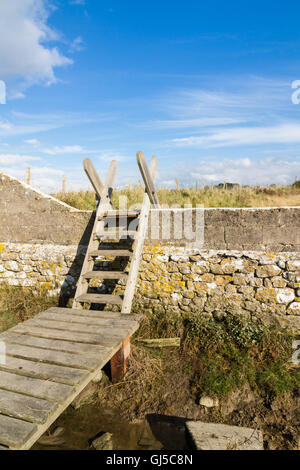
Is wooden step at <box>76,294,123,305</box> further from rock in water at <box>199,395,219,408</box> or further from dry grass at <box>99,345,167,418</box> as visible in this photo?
rock in water at <box>199,395,219,408</box>

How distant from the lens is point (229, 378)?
3346 millimetres

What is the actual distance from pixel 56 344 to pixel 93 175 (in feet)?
9.33

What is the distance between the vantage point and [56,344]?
313 centimetres

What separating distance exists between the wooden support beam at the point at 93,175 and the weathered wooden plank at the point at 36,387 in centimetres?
314

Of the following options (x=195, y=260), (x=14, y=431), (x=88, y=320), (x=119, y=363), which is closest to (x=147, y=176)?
(x=195, y=260)

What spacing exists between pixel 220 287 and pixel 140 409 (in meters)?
1.91

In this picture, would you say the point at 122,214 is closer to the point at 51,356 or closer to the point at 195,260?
the point at 195,260

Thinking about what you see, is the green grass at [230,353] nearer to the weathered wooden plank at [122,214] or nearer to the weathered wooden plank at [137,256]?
the weathered wooden plank at [137,256]

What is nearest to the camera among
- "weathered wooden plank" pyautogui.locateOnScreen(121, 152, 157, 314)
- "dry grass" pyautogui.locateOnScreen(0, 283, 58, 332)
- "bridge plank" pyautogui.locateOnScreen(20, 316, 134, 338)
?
"bridge plank" pyautogui.locateOnScreen(20, 316, 134, 338)

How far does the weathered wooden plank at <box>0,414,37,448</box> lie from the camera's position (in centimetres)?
193

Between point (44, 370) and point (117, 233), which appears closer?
point (44, 370)

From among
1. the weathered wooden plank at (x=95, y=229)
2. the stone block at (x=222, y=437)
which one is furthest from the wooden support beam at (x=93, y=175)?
the stone block at (x=222, y=437)

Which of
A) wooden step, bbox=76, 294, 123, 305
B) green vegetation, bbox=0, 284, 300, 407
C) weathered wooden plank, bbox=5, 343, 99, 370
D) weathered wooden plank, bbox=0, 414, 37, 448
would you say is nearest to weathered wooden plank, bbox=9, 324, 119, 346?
weathered wooden plank, bbox=5, 343, 99, 370
